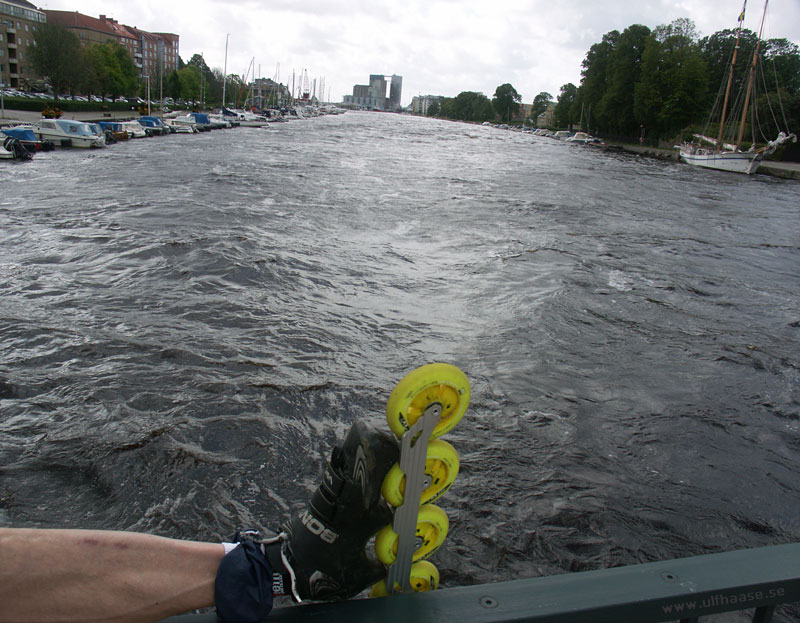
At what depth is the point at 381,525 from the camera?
1.99 meters

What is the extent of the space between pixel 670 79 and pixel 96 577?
72141 millimetres

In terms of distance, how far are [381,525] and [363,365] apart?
3.79m

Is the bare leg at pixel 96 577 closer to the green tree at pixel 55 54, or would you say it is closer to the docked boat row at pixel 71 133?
the docked boat row at pixel 71 133

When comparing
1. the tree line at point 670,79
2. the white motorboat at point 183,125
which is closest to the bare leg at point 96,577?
the white motorboat at point 183,125

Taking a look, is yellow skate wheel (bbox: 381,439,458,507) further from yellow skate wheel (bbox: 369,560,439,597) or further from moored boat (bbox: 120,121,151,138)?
moored boat (bbox: 120,121,151,138)

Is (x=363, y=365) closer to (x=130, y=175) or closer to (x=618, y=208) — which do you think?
(x=618, y=208)

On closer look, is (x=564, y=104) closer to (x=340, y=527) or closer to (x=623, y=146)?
(x=623, y=146)

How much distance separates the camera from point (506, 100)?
584ft

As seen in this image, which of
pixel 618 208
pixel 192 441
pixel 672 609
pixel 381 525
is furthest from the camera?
pixel 618 208

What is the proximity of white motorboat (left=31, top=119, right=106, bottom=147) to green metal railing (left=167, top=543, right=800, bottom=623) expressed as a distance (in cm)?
3464

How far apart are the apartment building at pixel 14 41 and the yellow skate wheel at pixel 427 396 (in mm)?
107616

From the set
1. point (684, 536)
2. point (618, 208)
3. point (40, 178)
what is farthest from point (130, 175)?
point (684, 536)

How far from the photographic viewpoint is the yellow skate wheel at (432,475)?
1.84 meters

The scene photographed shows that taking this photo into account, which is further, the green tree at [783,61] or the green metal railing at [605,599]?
the green tree at [783,61]
